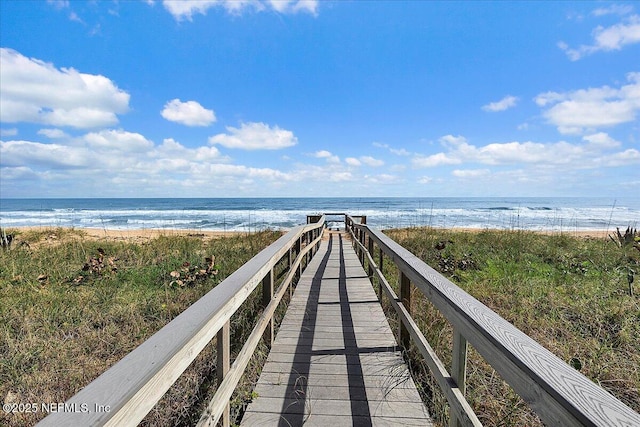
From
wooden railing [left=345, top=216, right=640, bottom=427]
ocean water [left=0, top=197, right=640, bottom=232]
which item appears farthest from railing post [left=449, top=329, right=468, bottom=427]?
ocean water [left=0, top=197, right=640, bottom=232]

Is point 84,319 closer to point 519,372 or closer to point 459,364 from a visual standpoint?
point 459,364

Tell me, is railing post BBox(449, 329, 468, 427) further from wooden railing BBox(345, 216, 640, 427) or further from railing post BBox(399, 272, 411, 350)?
railing post BBox(399, 272, 411, 350)

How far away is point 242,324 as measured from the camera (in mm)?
3588

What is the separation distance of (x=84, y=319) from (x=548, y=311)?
566 cm

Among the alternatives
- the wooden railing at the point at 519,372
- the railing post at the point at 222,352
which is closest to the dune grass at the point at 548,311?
the wooden railing at the point at 519,372

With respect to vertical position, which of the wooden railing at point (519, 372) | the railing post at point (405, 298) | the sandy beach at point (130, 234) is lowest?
the sandy beach at point (130, 234)

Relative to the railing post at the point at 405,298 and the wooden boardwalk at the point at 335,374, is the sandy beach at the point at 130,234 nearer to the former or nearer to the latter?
the wooden boardwalk at the point at 335,374

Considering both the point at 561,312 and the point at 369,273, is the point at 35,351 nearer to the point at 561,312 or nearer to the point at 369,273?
the point at 369,273

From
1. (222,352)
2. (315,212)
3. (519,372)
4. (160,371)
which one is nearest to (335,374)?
(222,352)

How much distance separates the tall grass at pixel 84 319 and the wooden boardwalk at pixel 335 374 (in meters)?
0.36

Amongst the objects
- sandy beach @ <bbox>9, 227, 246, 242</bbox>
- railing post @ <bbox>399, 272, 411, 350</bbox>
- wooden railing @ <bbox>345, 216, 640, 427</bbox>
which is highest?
wooden railing @ <bbox>345, 216, 640, 427</bbox>

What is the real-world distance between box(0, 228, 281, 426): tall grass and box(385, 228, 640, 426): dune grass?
1.82 m

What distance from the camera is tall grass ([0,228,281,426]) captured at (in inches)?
102

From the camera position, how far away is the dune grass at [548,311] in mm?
2529
